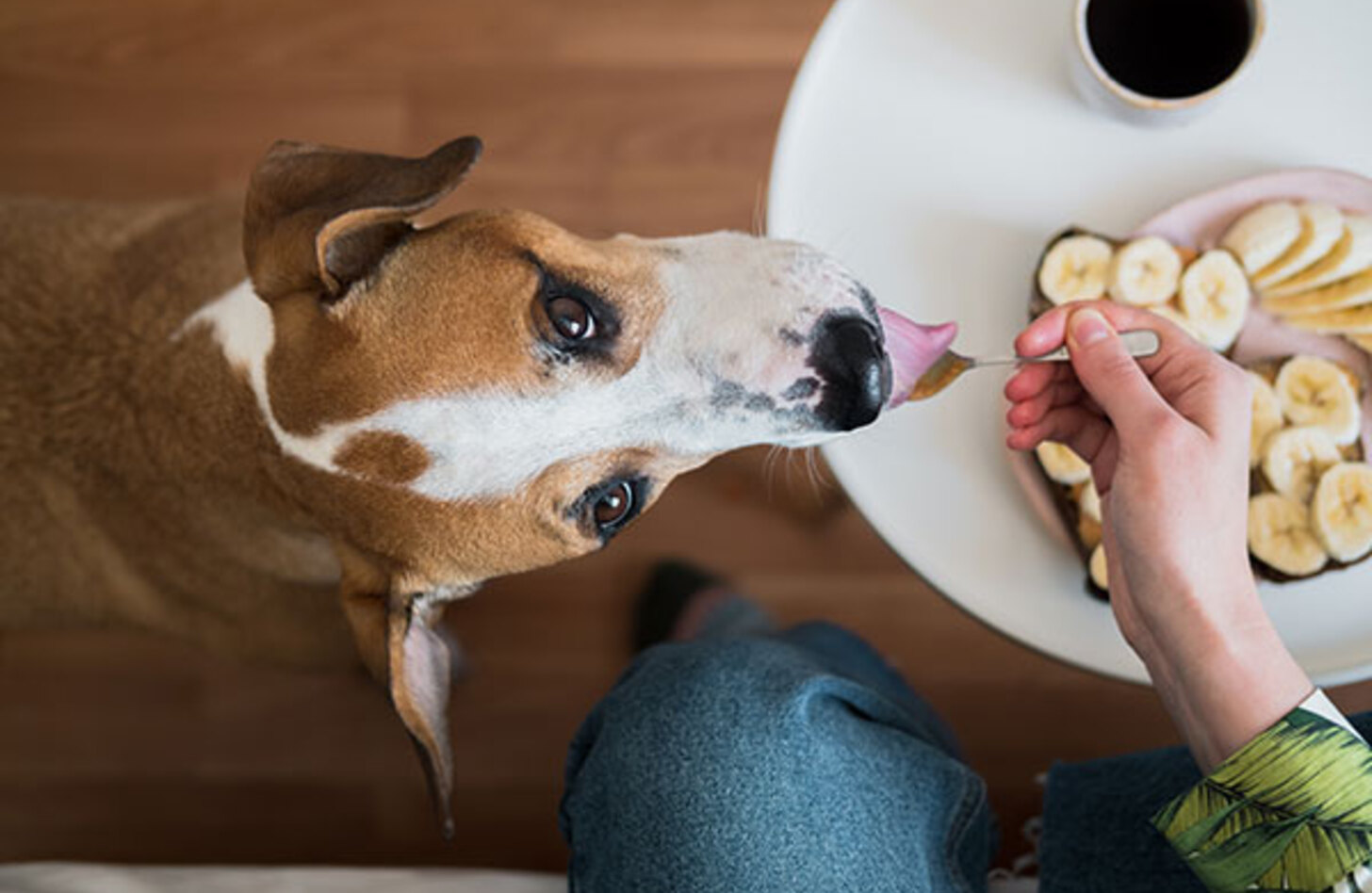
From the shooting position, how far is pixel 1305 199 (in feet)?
5.04

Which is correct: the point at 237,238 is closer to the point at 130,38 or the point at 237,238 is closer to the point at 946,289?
the point at 946,289

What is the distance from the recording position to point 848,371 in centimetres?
145

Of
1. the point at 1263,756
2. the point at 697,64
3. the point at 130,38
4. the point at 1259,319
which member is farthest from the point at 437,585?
the point at 130,38

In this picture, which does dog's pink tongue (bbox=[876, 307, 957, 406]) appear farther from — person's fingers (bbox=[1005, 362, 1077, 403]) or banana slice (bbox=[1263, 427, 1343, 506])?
banana slice (bbox=[1263, 427, 1343, 506])

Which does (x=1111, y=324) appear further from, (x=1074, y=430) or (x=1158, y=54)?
(x=1158, y=54)

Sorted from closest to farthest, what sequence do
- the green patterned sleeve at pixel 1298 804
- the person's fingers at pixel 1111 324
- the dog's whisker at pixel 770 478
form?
the green patterned sleeve at pixel 1298 804
the person's fingers at pixel 1111 324
the dog's whisker at pixel 770 478

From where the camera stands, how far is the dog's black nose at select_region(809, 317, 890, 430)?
1.45m

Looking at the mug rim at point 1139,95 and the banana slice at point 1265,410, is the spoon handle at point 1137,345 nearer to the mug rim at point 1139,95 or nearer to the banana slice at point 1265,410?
the banana slice at point 1265,410

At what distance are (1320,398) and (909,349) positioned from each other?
0.52 m

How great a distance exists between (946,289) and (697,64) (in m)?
1.26

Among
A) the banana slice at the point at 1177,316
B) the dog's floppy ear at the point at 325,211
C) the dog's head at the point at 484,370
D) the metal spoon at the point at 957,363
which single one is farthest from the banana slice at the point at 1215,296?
the dog's floppy ear at the point at 325,211

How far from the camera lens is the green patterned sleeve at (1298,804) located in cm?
130

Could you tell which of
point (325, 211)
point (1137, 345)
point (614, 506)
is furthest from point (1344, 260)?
point (325, 211)

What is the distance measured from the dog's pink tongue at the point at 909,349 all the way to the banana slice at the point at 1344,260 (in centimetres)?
44
